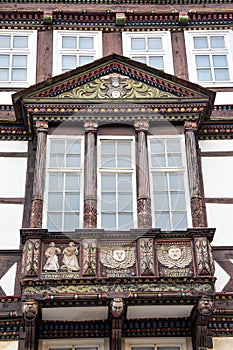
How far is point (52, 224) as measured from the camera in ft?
48.2

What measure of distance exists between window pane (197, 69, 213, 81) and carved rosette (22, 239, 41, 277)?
6.47 metres

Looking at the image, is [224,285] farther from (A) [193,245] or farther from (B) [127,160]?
(B) [127,160]

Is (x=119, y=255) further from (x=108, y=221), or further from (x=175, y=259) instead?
(x=175, y=259)

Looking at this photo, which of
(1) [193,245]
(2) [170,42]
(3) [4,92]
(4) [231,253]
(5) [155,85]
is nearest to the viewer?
(1) [193,245]

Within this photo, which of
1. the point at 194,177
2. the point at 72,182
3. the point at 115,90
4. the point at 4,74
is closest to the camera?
the point at 194,177

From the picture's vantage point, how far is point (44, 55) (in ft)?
60.9

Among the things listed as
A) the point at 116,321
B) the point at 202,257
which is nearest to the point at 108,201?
the point at 202,257

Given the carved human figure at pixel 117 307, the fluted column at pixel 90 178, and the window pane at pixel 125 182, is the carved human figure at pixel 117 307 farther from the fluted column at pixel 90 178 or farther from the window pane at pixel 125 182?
the window pane at pixel 125 182

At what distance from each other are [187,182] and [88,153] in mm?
2075

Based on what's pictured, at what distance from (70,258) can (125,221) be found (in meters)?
1.38

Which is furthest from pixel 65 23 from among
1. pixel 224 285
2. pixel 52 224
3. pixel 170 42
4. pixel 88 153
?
pixel 224 285

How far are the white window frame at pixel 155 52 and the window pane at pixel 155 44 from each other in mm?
85

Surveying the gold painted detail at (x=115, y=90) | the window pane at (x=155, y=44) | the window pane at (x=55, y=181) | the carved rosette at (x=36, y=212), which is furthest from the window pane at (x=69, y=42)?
the carved rosette at (x=36, y=212)

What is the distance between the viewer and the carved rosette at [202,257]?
547 inches
